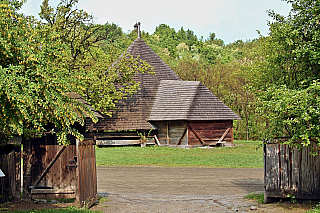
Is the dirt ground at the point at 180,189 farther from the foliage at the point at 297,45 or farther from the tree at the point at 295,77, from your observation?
the foliage at the point at 297,45

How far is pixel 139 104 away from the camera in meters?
34.7

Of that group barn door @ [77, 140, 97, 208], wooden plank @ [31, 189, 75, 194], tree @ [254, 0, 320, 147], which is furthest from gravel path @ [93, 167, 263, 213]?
tree @ [254, 0, 320, 147]

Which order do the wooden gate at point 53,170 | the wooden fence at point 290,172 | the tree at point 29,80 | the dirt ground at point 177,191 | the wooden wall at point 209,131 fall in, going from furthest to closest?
the wooden wall at point 209,131
the wooden gate at point 53,170
the dirt ground at point 177,191
the wooden fence at point 290,172
the tree at point 29,80

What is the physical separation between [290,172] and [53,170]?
678 centimetres

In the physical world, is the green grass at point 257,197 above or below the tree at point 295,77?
below

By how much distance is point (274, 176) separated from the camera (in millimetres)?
11727

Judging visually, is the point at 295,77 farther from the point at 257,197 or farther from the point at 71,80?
the point at 71,80

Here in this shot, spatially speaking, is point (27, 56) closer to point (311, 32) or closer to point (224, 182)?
point (311, 32)

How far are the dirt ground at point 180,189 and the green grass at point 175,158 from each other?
5.96 ft

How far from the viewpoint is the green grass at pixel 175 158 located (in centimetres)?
2372

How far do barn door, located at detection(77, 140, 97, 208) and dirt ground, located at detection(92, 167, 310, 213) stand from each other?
19.1 inches

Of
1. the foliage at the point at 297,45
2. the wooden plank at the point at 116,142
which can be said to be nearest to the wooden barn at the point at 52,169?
the foliage at the point at 297,45

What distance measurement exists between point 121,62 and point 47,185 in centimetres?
1969

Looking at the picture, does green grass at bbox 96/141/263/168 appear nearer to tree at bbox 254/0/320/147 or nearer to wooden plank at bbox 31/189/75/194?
tree at bbox 254/0/320/147
